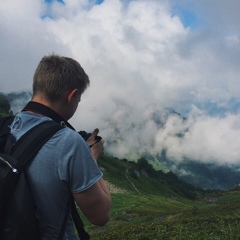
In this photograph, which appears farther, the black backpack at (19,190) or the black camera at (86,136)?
the black camera at (86,136)

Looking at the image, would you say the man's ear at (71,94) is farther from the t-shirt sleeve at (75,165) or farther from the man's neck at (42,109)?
the t-shirt sleeve at (75,165)

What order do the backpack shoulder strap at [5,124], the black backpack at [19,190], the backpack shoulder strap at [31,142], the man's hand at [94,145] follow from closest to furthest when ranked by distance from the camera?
the black backpack at [19,190] → the backpack shoulder strap at [31,142] → the backpack shoulder strap at [5,124] → the man's hand at [94,145]

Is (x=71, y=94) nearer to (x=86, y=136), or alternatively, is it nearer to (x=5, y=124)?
(x=86, y=136)

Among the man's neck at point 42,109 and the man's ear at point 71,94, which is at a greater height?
the man's ear at point 71,94

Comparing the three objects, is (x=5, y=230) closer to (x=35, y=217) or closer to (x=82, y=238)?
(x=35, y=217)

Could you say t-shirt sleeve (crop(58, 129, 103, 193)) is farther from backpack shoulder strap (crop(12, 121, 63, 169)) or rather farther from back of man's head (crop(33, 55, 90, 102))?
back of man's head (crop(33, 55, 90, 102))

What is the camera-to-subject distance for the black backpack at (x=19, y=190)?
4156 mm

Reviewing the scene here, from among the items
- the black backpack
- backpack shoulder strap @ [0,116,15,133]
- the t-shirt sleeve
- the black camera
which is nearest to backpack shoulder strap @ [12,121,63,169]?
the black backpack

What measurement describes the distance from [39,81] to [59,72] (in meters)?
0.30

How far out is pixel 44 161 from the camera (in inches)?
175

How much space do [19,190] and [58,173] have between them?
50cm

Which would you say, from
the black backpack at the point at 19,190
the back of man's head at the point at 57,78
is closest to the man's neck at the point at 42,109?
the back of man's head at the point at 57,78

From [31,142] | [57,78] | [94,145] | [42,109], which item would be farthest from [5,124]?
[94,145]

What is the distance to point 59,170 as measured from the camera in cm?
444
